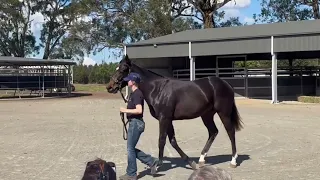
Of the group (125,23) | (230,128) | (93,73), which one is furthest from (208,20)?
(230,128)

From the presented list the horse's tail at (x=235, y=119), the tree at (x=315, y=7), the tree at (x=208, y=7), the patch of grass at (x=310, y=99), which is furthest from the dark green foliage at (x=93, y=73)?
the horse's tail at (x=235, y=119)

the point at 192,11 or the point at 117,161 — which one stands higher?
the point at 192,11

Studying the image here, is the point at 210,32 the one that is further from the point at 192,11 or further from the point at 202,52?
the point at 192,11

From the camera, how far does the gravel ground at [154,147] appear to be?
9.19m

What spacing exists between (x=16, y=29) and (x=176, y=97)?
68.4 metres

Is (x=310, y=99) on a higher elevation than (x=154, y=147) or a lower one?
higher

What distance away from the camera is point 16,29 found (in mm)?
73875

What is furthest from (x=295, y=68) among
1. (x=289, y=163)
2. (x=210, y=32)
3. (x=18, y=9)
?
(x=18, y=9)

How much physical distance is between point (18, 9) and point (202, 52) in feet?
152

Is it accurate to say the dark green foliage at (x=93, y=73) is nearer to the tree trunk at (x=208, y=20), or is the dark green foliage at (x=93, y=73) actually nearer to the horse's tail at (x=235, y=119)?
the tree trunk at (x=208, y=20)

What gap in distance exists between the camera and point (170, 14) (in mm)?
53406

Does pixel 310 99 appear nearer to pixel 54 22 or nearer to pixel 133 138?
pixel 133 138

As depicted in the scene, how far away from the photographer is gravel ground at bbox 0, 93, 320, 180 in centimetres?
919

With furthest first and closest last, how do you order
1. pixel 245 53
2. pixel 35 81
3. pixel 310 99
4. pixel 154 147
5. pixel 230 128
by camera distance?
pixel 35 81
pixel 245 53
pixel 310 99
pixel 154 147
pixel 230 128
